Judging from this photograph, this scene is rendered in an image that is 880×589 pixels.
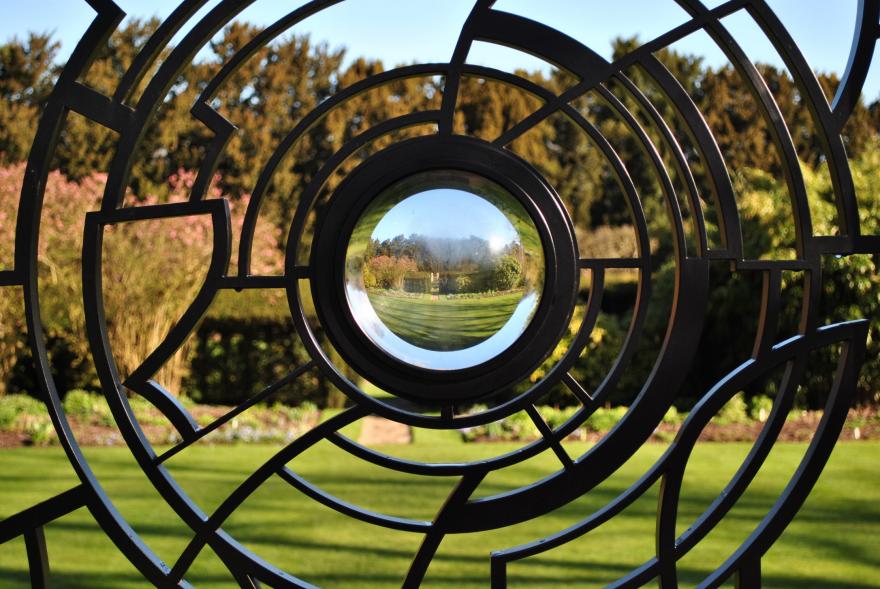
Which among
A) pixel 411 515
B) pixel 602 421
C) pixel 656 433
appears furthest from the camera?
pixel 602 421

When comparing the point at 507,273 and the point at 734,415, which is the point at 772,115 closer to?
the point at 507,273

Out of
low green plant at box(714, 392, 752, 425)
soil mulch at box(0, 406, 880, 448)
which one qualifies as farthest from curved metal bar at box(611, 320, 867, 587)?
low green plant at box(714, 392, 752, 425)

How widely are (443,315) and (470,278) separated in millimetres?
116

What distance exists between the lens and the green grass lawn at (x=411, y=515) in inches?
175

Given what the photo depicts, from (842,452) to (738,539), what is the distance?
213 centimetres

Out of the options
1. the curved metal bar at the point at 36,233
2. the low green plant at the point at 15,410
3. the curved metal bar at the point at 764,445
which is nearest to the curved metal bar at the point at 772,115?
the curved metal bar at the point at 764,445

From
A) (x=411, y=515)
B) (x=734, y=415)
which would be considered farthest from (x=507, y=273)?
(x=734, y=415)

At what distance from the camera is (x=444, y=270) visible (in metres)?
2.23

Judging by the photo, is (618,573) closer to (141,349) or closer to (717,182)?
(717,182)

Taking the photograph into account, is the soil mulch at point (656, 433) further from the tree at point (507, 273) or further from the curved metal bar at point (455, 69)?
the curved metal bar at point (455, 69)

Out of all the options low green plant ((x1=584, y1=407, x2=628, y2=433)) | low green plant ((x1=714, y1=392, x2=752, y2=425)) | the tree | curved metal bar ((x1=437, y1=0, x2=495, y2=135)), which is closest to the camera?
curved metal bar ((x1=437, y1=0, x2=495, y2=135))

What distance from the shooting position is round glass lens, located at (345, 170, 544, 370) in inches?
87.0

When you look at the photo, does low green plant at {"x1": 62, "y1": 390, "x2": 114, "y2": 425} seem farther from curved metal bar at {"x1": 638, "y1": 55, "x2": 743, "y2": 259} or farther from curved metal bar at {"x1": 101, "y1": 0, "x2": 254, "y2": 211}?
curved metal bar at {"x1": 638, "y1": 55, "x2": 743, "y2": 259}

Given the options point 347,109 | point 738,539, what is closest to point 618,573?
point 738,539
